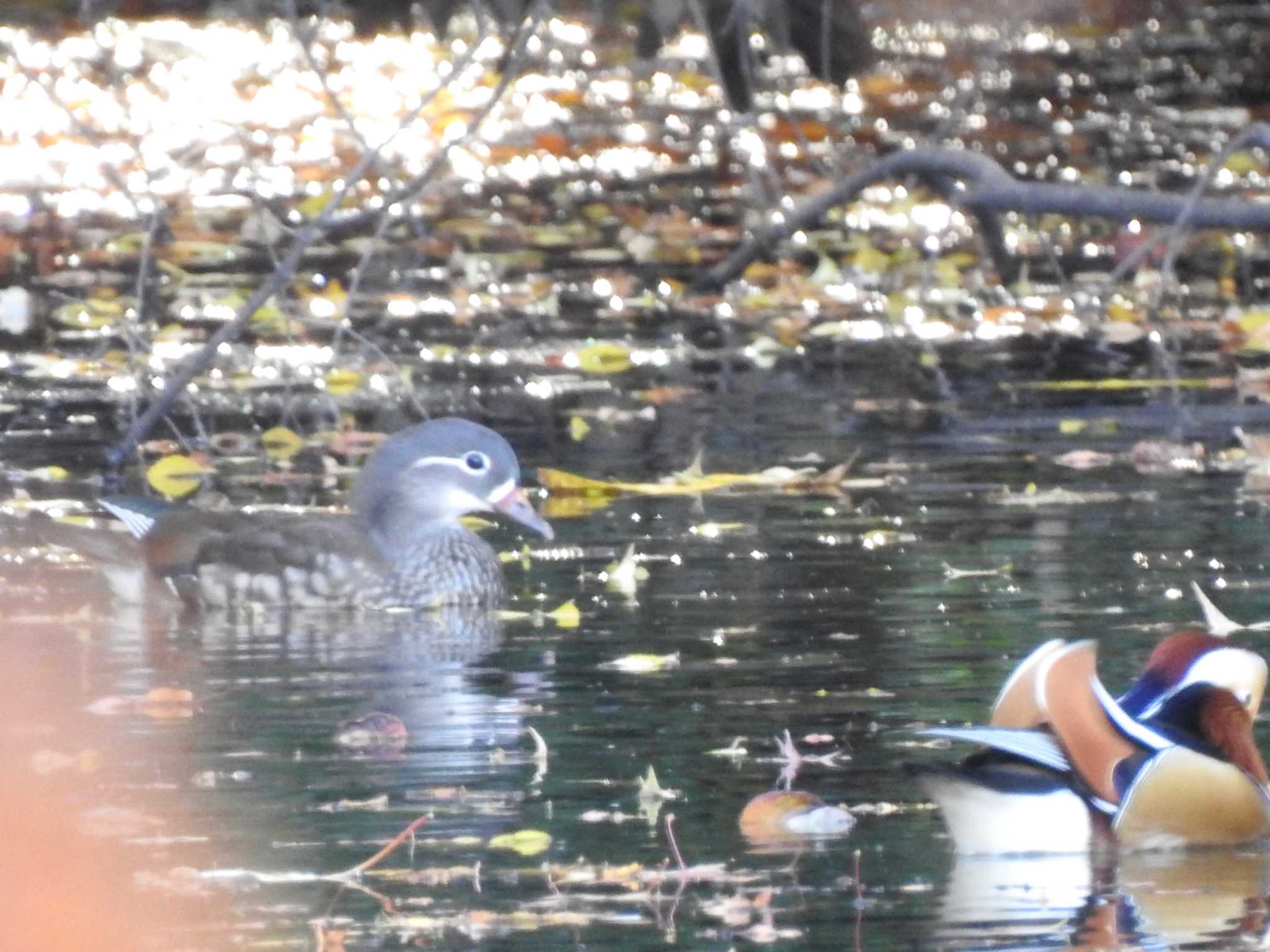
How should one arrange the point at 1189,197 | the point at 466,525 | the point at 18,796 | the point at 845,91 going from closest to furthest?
the point at 18,796 → the point at 466,525 → the point at 1189,197 → the point at 845,91

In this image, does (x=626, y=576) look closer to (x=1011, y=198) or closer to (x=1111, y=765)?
(x=1111, y=765)

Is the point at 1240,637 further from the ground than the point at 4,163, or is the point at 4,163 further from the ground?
the point at 4,163

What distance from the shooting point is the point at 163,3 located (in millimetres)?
42375

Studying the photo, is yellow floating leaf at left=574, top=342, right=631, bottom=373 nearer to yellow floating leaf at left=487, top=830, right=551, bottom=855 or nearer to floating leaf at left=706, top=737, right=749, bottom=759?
floating leaf at left=706, top=737, right=749, bottom=759

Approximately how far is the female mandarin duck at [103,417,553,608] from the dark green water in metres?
0.14

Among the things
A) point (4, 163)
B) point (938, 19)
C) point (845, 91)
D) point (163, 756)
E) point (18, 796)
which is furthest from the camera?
point (938, 19)

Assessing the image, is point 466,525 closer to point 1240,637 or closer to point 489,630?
point 489,630

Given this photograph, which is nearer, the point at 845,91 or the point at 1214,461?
Result: the point at 1214,461

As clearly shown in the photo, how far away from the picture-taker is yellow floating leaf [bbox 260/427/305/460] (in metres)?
13.0

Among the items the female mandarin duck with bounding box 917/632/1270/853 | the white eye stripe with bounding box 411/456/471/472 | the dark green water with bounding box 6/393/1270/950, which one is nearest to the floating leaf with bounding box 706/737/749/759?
the dark green water with bounding box 6/393/1270/950

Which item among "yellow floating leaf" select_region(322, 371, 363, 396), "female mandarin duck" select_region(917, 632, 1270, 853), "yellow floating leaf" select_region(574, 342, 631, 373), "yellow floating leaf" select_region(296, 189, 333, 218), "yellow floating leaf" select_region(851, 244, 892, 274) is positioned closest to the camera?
"female mandarin duck" select_region(917, 632, 1270, 853)

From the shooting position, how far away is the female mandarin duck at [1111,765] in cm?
605

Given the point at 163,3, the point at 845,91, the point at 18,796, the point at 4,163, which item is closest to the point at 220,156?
the point at 4,163

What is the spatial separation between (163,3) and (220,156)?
16.5 metres
